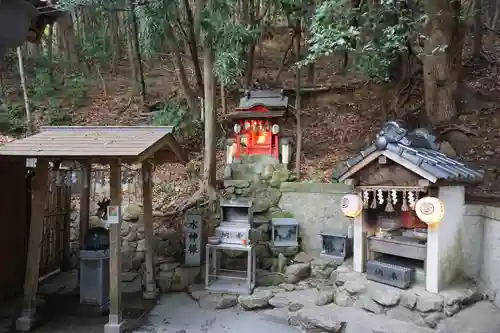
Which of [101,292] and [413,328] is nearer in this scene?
[413,328]

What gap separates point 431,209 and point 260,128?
678cm

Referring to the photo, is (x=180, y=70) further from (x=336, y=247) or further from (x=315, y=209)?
(x=336, y=247)

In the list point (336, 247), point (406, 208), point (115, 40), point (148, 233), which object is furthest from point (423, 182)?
point (115, 40)

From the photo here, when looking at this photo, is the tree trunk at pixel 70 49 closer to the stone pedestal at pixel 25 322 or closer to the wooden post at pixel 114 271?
the wooden post at pixel 114 271

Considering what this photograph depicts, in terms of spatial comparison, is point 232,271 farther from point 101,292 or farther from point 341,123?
point 341,123

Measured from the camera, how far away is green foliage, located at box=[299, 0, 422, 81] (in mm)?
7812

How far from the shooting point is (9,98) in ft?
50.2

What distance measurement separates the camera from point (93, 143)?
6457mm

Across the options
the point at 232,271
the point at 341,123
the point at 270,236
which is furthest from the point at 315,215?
the point at 341,123

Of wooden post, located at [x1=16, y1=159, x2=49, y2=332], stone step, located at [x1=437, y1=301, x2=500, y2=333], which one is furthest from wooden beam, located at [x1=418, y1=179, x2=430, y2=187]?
wooden post, located at [x1=16, y1=159, x2=49, y2=332]

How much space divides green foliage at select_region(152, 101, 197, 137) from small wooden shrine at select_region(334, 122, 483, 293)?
669cm

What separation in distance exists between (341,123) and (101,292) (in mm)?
10400

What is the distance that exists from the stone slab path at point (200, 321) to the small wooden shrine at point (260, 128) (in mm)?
5974

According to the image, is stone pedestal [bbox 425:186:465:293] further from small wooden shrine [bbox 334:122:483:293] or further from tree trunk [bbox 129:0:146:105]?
tree trunk [bbox 129:0:146:105]
